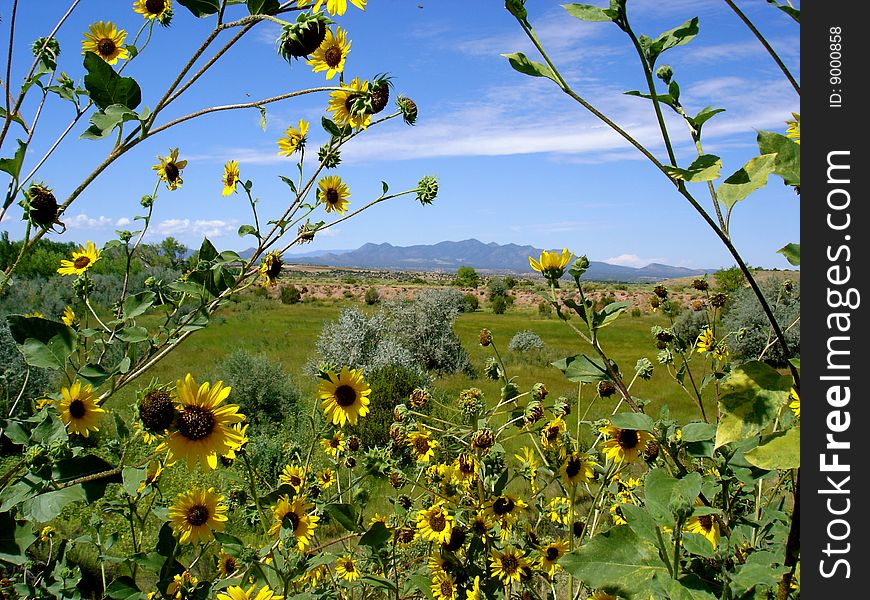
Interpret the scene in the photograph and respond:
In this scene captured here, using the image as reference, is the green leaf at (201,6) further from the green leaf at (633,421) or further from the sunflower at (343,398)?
the sunflower at (343,398)

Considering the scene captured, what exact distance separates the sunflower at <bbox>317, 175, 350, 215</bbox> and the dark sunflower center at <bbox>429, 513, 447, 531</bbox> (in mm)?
1032

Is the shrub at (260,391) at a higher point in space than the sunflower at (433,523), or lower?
lower

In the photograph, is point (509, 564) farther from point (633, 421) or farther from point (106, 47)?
point (106, 47)

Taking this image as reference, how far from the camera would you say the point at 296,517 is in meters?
1.56

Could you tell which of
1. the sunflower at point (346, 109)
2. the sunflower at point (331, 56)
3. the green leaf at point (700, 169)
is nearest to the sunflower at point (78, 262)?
the sunflower at point (346, 109)

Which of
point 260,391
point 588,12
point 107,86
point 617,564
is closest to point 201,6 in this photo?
point 107,86

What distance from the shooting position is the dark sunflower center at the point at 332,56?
3.68 feet

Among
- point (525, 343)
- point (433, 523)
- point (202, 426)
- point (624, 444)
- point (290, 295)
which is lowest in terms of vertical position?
point (525, 343)

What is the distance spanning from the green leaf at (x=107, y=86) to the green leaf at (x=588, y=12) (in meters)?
0.56

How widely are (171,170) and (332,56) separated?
735 millimetres

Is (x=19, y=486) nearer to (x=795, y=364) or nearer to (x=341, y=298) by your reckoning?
(x=795, y=364)
